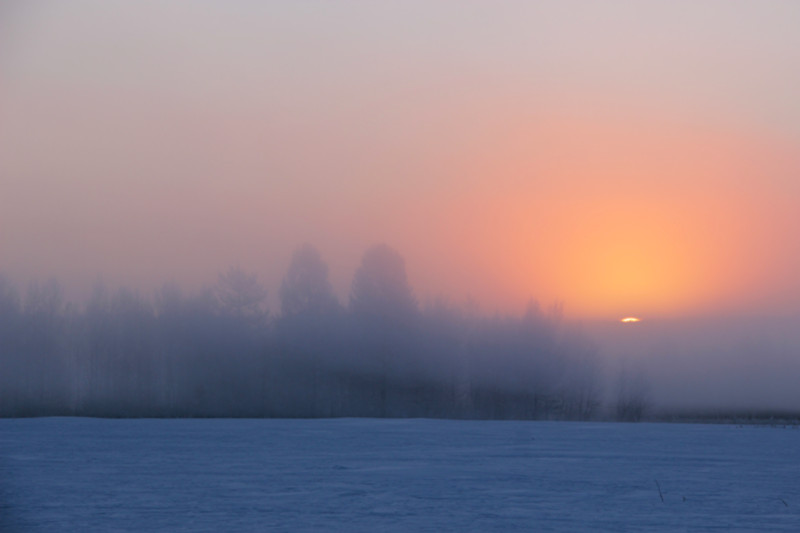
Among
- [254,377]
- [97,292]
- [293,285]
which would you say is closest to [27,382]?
[97,292]

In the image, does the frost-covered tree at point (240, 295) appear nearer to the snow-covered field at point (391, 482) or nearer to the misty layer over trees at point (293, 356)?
the misty layer over trees at point (293, 356)

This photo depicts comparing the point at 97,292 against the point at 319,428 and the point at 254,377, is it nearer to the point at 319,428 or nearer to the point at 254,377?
the point at 254,377

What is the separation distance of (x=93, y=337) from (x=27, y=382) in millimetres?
6046

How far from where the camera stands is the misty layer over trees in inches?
2202

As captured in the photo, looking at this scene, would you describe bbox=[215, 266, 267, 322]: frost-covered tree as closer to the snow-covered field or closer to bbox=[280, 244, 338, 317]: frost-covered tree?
bbox=[280, 244, 338, 317]: frost-covered tree

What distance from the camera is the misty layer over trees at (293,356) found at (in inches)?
2202

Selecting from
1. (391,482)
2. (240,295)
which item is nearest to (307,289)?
(240,295)

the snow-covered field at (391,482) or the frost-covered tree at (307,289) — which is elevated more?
the frost-covered tree at (307,289)

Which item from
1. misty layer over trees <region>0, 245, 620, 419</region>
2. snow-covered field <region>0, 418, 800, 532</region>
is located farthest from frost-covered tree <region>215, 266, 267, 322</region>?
snow-covered field <region>0, 418, 800, 532</region>

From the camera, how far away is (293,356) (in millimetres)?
Answer: 56375

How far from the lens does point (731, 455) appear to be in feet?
66.2

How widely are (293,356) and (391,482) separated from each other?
42.6 metres

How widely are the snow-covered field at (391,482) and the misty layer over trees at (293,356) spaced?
1197 inches

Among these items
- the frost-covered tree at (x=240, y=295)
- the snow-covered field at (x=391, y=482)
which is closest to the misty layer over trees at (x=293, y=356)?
the frost-covered tree at (x=240, y=295)
